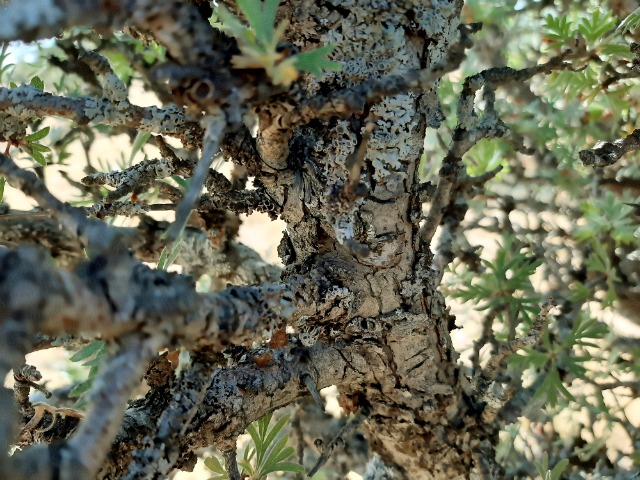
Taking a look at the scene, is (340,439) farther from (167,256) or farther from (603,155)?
(603,155)

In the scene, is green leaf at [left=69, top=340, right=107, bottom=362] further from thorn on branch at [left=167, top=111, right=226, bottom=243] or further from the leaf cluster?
thorn on branch at [left=167, top=111, right=226, bottom=243]

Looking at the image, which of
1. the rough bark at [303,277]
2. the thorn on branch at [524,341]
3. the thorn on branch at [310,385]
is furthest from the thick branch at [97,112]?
the thorn on branch at [524,341]

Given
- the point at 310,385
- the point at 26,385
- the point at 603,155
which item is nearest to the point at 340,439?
the point at 310,385

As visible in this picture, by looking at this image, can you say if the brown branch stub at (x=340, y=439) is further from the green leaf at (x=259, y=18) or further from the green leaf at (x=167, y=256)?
the green leaf at (x=259, y=18)

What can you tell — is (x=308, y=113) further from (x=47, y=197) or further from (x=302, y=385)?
(x=302, y=385)

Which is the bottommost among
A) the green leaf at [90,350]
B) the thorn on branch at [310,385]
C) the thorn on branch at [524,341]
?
the thorn on branch at [310,385]

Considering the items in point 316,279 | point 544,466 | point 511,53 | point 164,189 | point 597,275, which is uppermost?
point 511,53

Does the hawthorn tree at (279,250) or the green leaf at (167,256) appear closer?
the hawthorn tree at (279,250)

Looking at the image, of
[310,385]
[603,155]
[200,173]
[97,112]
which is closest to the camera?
[200,173]

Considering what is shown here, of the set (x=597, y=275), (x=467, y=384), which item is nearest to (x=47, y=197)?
(x=467, y=384)
